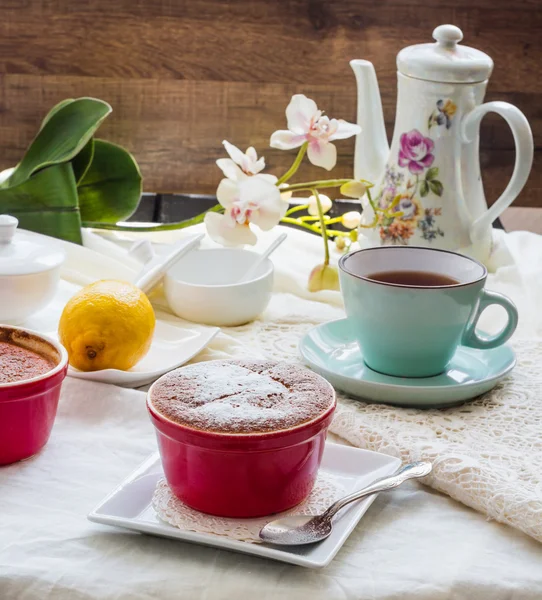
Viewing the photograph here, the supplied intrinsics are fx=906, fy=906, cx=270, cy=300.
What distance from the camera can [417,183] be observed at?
3.68ft

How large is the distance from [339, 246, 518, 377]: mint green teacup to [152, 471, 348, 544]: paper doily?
21 cm

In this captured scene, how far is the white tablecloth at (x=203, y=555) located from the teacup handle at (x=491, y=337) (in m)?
0.21

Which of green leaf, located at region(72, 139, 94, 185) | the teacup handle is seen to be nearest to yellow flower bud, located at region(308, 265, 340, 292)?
the teacup handle

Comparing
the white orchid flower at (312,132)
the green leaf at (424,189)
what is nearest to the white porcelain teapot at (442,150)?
the green leaf at (424,189)

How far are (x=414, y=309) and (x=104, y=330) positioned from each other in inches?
11.0

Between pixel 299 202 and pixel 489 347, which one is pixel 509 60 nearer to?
pixel 299 202

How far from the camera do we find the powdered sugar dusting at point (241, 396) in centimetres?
59

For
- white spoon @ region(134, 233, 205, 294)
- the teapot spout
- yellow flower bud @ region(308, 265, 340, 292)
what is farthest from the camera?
the teapot spout

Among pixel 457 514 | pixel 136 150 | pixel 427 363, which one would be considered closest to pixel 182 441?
pixel 457 514

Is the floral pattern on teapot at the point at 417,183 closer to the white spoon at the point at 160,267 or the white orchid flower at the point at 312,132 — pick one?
the white orchid flower at the point at 312,132

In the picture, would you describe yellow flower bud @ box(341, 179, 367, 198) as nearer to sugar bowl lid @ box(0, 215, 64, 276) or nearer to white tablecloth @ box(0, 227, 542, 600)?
sugar bowl lid @ box(0, 215, 64, 276)

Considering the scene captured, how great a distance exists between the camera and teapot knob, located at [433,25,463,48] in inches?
42.6

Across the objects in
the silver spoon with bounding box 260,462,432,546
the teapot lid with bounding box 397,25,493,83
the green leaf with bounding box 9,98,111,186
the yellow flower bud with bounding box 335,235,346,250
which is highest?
the teapot lid with bounding box 397,25,493,83

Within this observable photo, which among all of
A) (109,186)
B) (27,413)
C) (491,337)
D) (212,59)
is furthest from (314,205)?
(212,59)
